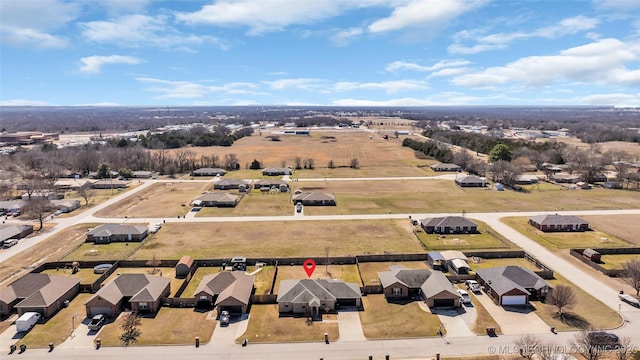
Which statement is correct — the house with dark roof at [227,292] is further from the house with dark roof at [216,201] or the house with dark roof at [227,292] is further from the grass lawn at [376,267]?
the house with dark roof at [216,201]

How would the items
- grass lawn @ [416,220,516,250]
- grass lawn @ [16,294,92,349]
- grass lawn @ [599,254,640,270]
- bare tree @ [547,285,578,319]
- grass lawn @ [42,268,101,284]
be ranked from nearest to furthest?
1. grass lawn @ [16,294,92,349]
2. bare tree @ [547,285,578,319]
3. grass lawn @ [42,268,101,284]
4. grass lawn @ [599,254,640,270]
5. grass lawn @ [416,220,516,250]

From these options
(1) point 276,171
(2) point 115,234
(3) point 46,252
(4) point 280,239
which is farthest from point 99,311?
(1) point 276,171

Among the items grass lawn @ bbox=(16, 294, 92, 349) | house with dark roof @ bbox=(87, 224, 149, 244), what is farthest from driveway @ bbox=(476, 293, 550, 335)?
house with dark roof @ bbox=(87, 224, 149, 244)

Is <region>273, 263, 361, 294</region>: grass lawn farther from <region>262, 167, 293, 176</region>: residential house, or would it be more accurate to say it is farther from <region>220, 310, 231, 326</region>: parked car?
<region>262, 167, 293, 176</region>: residential house

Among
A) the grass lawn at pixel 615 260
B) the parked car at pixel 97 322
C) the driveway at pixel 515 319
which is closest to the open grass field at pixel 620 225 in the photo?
the grass lawn at pixel 615 260

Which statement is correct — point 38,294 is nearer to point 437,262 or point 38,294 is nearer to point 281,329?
point 281,329

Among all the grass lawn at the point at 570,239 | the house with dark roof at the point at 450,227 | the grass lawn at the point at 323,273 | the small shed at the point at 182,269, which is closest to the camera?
the grass lawn at the point at 323,273

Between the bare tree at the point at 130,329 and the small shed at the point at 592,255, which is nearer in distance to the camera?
the bare tree at the point at 130,329
